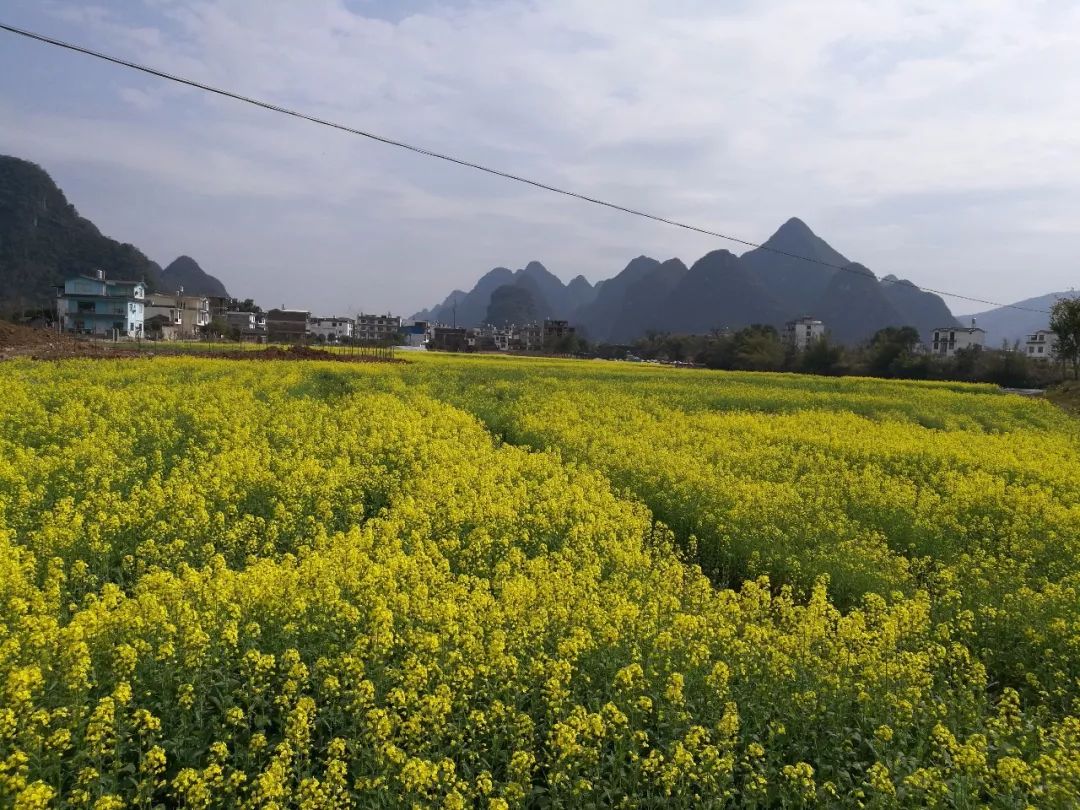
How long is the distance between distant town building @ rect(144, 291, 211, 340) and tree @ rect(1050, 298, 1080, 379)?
254 feet

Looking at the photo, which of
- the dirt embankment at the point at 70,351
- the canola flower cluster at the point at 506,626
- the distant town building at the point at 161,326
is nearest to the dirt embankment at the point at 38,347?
the dirt embankment at the point at 70,351

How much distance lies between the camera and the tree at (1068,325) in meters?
45.5

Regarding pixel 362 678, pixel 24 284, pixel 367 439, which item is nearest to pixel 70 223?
pixel 24 284

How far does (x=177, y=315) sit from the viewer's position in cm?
8338

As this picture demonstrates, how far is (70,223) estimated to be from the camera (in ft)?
285

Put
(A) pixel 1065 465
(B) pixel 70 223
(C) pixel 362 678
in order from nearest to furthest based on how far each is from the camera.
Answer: (C) pixel 362 678 → (A) pixel 1065 465 → (B) pixel 70 223

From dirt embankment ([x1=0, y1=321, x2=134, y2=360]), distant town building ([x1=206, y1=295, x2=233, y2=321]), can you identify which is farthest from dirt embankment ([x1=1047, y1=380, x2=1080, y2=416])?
distant town building ([x1=206, y1=295, x2=233, y2=321])

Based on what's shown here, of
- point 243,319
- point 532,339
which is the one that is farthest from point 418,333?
point 243,319

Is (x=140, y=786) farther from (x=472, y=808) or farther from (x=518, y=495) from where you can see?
(x=518, y=495)

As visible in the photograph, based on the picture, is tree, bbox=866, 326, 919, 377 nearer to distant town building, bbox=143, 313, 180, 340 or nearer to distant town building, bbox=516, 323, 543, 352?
distant town building, bbox=143, 313, 180, 340

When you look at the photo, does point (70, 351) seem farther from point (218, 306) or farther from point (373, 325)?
point (373, 325)

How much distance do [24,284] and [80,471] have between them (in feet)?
287

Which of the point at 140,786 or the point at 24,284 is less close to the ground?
the point at 24,284

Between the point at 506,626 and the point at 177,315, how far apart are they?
9105 cm
